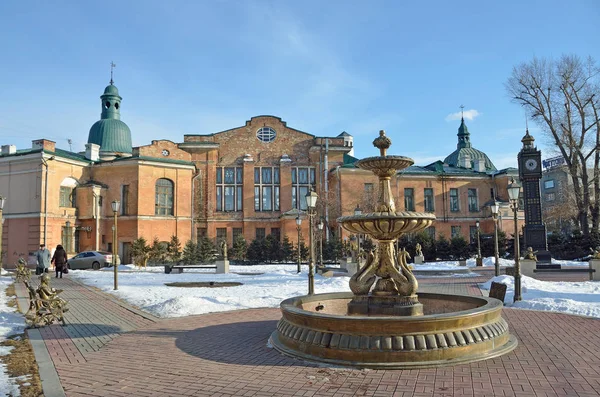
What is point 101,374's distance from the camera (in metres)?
6.36

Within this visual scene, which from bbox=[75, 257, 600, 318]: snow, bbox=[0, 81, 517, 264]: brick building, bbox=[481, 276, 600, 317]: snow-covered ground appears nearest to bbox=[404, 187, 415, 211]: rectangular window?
bbox=[0, 81, 517, 264]: brick building

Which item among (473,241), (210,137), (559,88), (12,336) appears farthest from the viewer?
(210,137)

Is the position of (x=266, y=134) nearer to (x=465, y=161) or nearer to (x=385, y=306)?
(x=465, y=161)

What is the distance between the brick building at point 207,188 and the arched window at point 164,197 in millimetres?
85

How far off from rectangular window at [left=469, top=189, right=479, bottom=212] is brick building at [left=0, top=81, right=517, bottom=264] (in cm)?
10

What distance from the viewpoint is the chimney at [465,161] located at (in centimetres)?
5469

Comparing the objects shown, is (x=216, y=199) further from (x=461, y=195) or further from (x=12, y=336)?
(x=12, y=336)

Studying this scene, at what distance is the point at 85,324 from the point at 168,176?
98.7 ft

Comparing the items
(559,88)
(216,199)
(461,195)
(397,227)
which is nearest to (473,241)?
(461,195)

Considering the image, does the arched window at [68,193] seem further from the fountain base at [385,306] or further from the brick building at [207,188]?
the fountain base at [385,306]

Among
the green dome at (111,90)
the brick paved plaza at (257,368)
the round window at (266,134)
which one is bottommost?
the brick paved plaza at (257,368)

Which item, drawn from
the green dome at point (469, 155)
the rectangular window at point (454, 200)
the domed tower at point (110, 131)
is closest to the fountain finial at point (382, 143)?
the rectangular window at point (454, 200)

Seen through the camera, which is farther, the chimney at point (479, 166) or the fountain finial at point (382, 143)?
the chimney at point (479, 166)

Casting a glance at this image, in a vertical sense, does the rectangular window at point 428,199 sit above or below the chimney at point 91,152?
below
